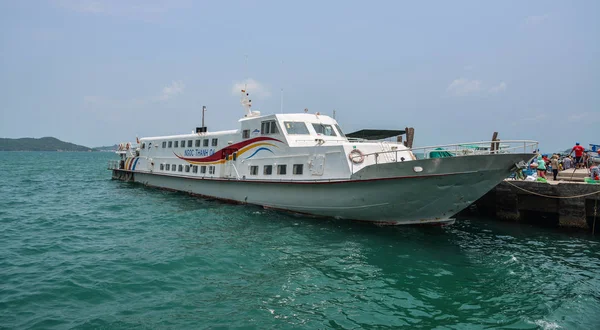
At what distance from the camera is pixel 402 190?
1254cm

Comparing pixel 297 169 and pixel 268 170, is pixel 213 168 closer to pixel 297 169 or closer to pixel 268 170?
pixel 268 170

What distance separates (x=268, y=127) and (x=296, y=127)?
4.47ft

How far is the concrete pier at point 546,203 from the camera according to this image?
46.0ft

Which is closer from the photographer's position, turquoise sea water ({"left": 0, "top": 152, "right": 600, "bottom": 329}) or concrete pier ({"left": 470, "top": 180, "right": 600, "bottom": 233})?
turquoise sea water ({"left": 0, "top": 152, "right": 600, "bottom": 329})

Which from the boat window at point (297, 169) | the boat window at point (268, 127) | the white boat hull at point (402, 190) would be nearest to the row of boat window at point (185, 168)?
the boat window at point (268, 127)

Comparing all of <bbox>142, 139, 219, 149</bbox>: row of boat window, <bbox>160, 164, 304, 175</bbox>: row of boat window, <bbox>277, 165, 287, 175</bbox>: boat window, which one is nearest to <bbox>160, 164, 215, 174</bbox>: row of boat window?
<bbox>160, 164, 304, 175</bbox>: row of boat window

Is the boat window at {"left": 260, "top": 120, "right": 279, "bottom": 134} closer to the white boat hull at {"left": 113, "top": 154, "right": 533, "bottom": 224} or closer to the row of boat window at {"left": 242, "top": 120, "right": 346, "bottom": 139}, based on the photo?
the row of boat window at {"left": 242, "top": 120, "right": 346, "bottom": 139}

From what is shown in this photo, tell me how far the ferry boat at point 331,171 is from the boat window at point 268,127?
46 mm

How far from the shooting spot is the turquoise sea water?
22.7 ft

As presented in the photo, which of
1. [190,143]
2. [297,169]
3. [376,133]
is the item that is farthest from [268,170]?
[376,133]

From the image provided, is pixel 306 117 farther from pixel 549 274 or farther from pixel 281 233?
pixel 549 274

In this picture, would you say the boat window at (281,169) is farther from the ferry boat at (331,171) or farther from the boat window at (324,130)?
the boat window at (324,130)

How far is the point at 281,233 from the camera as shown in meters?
12.9

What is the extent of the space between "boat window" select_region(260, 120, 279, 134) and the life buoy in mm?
4060
